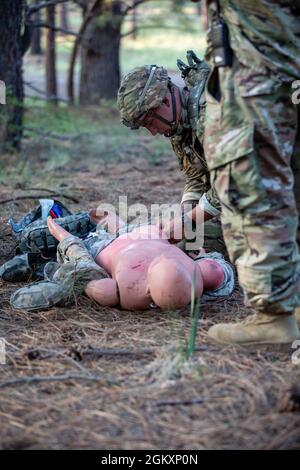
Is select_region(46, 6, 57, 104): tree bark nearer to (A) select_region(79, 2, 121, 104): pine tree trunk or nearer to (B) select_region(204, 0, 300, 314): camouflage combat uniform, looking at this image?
(A) select_region(79, 2, 121, 104): pine tree trunk

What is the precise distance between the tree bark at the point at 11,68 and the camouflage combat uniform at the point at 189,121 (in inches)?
116

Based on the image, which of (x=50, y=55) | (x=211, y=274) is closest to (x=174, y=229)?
(x=211, y=274)

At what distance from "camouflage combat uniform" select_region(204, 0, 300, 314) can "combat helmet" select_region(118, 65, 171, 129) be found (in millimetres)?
1092

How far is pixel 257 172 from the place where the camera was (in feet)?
8.81

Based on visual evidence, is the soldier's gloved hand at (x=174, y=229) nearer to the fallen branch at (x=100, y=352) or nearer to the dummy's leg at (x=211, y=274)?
the dummy's leg at (x=211, y=274)

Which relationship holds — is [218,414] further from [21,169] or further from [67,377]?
[21,169]

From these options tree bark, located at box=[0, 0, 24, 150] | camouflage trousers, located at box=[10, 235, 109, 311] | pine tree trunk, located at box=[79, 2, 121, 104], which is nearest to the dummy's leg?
camouflage trousers, located at box=[10, 235, 109, 311]

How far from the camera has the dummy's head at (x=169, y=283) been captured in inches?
126

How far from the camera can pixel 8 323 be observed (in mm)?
3398

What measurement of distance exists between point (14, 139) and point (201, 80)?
3.85m

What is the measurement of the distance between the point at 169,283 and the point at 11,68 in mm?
4603

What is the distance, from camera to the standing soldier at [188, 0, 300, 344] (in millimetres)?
2672

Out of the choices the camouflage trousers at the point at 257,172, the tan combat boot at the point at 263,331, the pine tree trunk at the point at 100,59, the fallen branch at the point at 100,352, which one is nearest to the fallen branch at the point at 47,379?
the fallen branch at the point at 100,352
